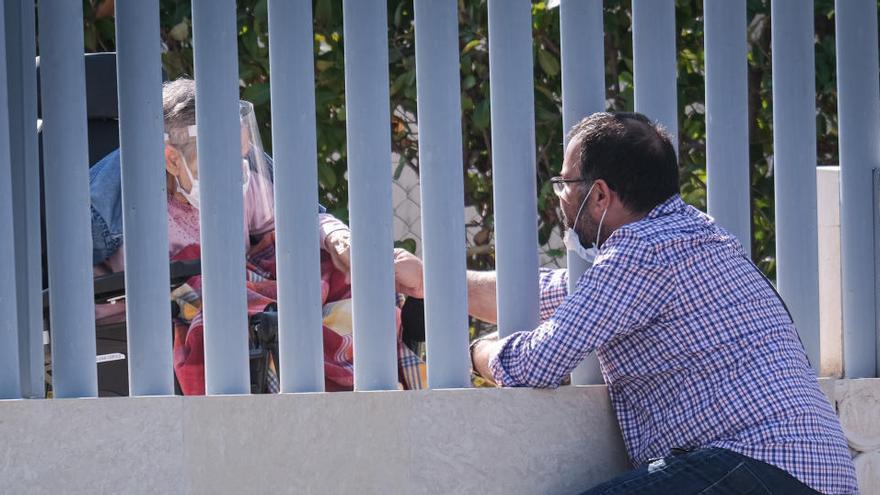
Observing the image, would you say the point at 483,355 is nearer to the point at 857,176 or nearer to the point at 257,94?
the point at 857,176

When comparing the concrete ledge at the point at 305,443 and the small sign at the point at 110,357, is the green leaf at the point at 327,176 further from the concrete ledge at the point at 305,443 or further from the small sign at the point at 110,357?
the concrete ledge at the point at 305,443

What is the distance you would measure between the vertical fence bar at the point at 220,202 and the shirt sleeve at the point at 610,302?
25.9 inches

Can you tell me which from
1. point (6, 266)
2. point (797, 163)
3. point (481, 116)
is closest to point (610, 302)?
point (797, 163)

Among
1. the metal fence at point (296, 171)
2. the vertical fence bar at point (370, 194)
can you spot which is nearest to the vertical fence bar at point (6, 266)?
the metal fence at point (296, 171)

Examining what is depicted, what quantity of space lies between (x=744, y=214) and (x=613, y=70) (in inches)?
62.3

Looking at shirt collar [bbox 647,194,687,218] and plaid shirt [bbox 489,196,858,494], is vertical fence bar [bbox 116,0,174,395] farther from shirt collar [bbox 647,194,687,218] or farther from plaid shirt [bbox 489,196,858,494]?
shirt collar [bbox 647,194,687,218]

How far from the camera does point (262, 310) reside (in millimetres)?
3043

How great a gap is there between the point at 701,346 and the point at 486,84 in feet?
6.35

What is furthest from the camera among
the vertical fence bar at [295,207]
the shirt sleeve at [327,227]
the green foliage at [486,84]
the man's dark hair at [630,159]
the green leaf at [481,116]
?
the green foliage at [486,84]

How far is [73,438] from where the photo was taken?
2.70 metres

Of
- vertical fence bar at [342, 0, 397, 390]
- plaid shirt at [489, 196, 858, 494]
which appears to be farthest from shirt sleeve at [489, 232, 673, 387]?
vertical fence bar at [342, 0, 397, 390]

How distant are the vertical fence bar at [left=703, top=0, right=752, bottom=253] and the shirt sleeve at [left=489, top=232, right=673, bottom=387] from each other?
425mm

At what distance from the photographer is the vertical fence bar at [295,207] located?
2785 millimetres

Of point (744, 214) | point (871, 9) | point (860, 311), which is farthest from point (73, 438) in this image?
point (871, 9)
